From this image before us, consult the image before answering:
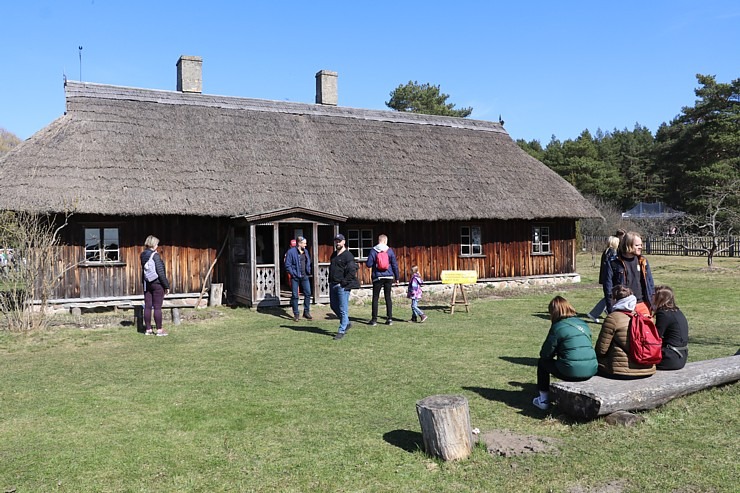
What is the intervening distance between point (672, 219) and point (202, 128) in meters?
32.5

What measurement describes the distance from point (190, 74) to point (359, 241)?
7859 millimetres

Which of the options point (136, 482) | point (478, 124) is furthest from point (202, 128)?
point (136, 482)

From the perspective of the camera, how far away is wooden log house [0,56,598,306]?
47.7 feet

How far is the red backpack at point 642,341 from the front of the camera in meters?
5.96

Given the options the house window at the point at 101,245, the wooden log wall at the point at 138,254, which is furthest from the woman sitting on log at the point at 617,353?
the house window at the point at 101,245

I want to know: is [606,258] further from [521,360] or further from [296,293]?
[296,293]

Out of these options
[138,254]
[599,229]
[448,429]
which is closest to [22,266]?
[138,254]

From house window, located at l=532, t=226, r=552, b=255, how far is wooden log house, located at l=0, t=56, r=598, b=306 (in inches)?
2.2

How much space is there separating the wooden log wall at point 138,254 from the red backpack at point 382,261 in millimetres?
5939

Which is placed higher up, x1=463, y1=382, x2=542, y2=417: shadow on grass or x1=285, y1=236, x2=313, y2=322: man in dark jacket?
x1=285, y1=236, x2=313, y2=322: man in dark jacket

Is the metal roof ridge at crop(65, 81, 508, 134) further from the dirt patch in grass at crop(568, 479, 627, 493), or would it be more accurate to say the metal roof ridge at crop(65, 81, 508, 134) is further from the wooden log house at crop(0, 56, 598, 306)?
the dirt patch in grass at crop(568, 479, 627, 493)

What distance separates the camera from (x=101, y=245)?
14805mm

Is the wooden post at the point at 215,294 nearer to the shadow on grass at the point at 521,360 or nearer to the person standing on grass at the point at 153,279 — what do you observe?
the person standing on grass at the point at 153,279

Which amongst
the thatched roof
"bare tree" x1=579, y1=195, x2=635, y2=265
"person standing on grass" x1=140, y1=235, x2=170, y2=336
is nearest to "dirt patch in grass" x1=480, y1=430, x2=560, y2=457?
"person standing on grass" x1=140, y1=235, x2=170, y2=336
